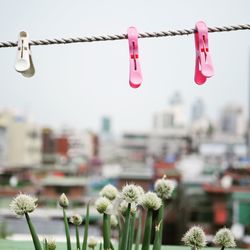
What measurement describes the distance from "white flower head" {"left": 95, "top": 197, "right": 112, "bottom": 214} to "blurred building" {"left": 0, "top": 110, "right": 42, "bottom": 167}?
169 ft

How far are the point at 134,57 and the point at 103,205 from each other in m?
0.52

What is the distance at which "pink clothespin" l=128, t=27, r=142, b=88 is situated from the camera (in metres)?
1.60

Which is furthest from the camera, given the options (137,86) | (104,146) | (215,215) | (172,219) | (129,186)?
(104,146)

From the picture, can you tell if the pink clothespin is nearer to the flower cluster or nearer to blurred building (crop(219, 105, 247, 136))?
the flower cluster

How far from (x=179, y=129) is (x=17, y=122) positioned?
204ft

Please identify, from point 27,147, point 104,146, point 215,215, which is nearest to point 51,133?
A: point 27,147

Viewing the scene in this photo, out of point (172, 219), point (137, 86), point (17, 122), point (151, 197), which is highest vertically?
point (17, 122)

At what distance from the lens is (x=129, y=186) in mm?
1493

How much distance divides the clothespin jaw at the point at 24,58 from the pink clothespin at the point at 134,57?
0.35m

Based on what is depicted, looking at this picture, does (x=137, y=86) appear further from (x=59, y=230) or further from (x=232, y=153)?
(x=232, y=153)

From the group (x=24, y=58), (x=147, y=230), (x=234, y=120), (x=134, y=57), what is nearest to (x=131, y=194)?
(x=147, y=230)

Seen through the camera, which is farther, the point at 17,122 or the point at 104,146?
the point at 104,146

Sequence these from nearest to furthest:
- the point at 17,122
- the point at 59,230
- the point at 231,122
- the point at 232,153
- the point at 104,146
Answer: the point at 59,230 → the point at 17,122 → the point at 232,153 → the point at 231,122 → the point at 104,146

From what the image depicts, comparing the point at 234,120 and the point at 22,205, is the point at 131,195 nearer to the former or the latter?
the point at 22,205
